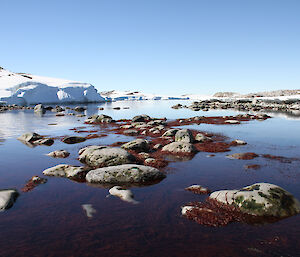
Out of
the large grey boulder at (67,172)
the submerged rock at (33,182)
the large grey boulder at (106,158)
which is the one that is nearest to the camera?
the submerged rock at (33,182)

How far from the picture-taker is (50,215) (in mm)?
6730

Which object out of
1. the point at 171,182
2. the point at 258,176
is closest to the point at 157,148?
the point at 171,182

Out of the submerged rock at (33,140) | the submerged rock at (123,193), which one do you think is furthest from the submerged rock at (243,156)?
the submerged rock at (33,140)

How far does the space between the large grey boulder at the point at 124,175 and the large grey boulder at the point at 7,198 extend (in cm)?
283

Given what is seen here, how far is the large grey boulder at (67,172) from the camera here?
9.94m

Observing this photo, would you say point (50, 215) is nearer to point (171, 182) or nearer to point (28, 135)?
point (171, 182)

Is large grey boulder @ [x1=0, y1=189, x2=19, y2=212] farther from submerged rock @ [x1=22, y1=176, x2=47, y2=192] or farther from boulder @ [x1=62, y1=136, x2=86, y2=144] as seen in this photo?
boulder @ [x1=62, y1=136, x2=86, y2=144]

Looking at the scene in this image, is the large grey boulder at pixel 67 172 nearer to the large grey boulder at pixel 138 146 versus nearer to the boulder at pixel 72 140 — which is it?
the large grey boulder at pixel 138 146

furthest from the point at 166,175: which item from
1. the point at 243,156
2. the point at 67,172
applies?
the point at 243,156

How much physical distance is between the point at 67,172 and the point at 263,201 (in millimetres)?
8472

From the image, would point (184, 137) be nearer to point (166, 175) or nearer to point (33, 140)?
point (166, 175)

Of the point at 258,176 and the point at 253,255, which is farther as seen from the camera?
A: the point at 258,176

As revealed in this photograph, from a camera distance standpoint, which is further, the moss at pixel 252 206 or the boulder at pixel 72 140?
the boulder at pixel 72 140

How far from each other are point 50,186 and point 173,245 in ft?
20.4
